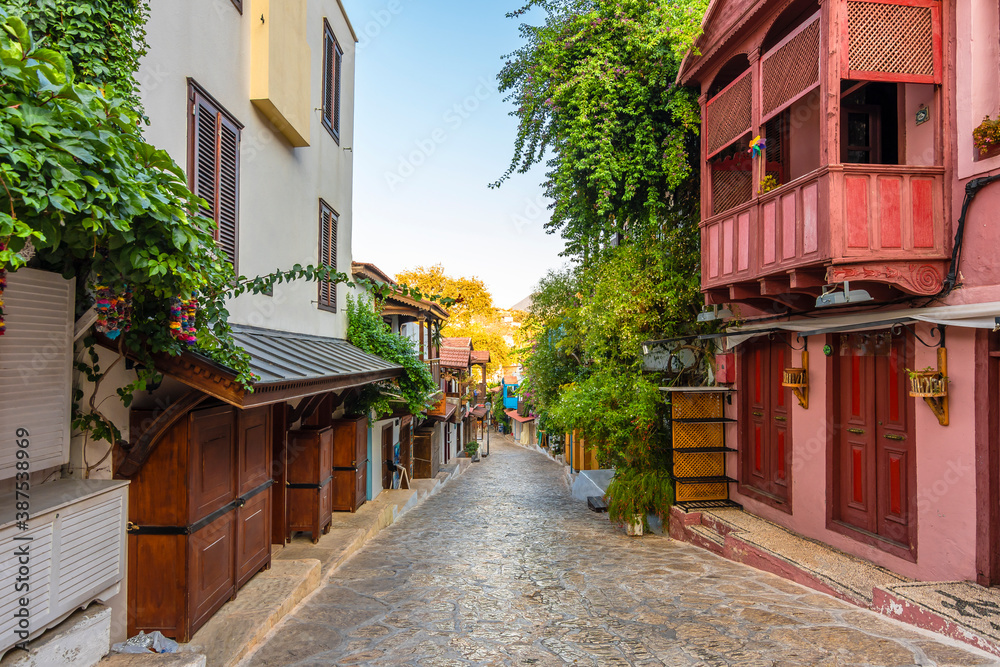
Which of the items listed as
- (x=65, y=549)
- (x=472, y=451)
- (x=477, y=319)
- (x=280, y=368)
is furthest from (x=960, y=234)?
(x=477, y=319)

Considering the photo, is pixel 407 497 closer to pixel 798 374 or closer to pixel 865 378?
pixel 798 374

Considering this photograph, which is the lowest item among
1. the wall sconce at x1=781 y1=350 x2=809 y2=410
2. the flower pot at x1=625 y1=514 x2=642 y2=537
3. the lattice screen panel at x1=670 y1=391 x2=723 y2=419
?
the flower pot at x1=625 y1=514 x2=642 y2=537

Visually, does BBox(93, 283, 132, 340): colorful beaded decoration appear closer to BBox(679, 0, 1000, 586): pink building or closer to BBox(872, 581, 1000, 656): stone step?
BBox(679, 0, 1000, 586): pink building

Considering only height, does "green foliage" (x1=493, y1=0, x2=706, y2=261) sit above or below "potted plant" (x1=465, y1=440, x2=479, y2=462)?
above

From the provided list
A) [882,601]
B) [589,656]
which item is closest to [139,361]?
[589,656]

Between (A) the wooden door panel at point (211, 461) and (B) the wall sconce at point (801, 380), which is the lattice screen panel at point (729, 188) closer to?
(B) the wall sconce at point (801, 380)

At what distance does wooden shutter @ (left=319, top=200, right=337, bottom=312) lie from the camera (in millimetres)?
10853

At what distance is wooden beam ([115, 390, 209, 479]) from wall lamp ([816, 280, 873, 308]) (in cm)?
678

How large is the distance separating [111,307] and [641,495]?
29.8 feet

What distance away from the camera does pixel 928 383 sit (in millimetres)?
6312

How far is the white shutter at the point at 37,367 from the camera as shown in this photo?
145 inches

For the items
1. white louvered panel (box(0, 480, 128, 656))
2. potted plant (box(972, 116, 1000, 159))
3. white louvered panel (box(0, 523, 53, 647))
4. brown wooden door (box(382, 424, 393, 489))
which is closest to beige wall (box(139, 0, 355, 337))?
white louvered panel (box(0, 480, 128, 656))

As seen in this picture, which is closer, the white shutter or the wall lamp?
the white shutter

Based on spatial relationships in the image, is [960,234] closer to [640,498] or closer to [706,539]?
[706,539]
